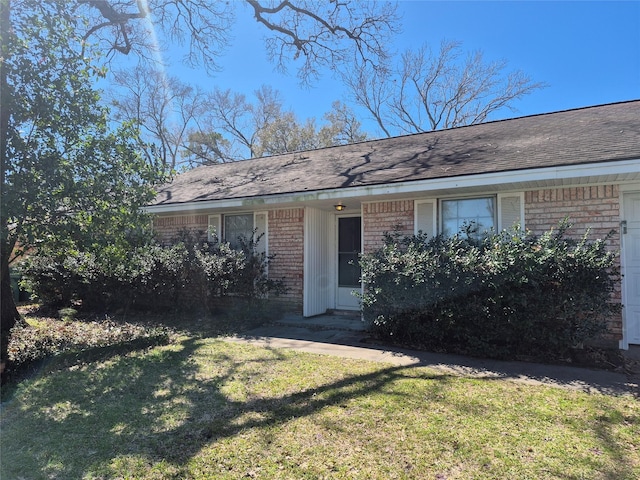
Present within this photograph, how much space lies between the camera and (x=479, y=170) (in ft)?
21.0

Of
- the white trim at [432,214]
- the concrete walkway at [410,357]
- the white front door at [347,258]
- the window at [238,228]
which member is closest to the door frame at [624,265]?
the concrete walkway at [410,357]

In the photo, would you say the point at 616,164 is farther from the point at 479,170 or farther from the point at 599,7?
the point at 599,7

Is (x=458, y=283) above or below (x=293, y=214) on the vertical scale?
below

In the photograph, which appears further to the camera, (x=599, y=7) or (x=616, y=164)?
(x=599, y=7)

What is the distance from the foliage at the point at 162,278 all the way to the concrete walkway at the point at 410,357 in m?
1.22

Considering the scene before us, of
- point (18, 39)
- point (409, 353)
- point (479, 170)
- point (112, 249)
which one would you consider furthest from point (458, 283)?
point (18, 39)

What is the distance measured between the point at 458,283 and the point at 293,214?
441 centimetres

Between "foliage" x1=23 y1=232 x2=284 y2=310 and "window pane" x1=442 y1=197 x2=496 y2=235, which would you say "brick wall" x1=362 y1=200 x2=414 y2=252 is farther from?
"foliage" x1=23 y1=232 x2=284 y2=310

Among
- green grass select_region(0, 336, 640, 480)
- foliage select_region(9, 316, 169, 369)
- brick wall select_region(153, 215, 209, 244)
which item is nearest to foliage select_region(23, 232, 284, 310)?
brick wall select_region(153, 215, 209, 244)

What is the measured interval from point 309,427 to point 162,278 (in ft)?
20.2

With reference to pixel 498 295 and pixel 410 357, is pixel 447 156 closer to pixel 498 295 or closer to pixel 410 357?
pixel 498 295

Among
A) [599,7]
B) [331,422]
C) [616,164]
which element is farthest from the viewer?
[599,7]

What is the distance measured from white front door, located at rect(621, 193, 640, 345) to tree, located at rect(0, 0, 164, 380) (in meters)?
7.11

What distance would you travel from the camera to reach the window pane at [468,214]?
22.8 ft
